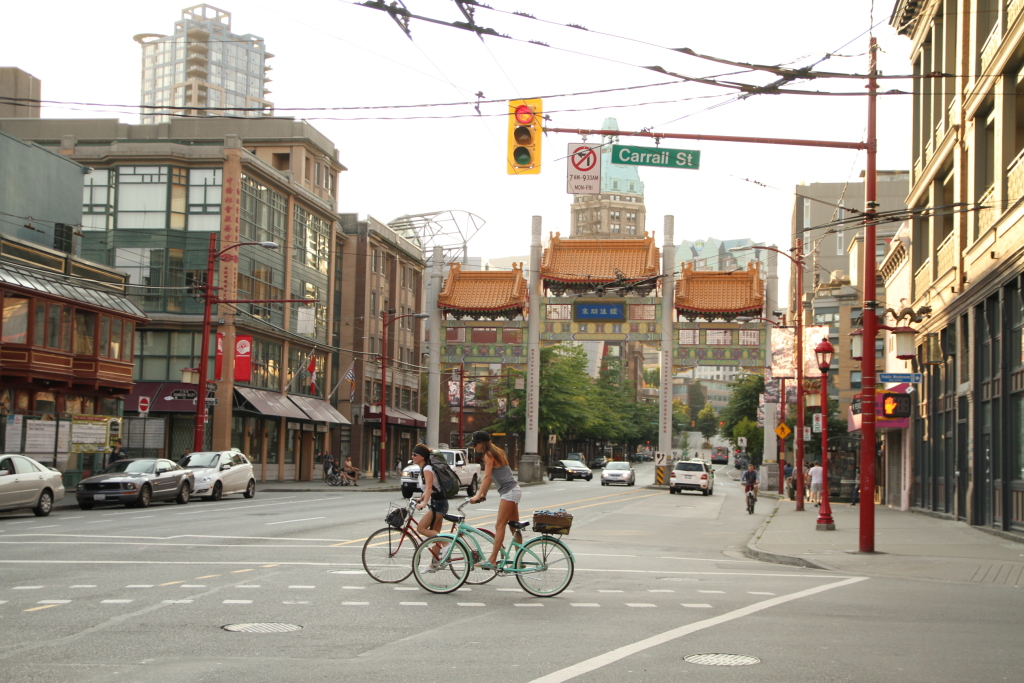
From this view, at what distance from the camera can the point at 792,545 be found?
2005cm

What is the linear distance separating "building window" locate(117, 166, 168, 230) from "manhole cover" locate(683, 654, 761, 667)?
43.9 m

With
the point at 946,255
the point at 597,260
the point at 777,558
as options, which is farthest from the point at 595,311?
the point at 777,558

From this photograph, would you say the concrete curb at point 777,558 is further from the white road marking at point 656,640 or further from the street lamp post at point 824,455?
the street lamp post at point 824,455

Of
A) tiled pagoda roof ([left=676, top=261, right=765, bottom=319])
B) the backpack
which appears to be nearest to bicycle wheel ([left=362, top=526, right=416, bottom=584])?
the backpack

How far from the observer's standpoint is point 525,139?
47.6 ft

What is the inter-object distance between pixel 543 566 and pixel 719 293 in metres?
47.6

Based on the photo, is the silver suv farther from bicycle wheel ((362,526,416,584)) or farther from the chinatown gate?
bicycle wheel ((362,526,416,584))

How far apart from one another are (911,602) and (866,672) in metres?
4.73

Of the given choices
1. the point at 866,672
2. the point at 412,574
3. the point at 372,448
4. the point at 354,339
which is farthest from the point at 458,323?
the point at 866,672

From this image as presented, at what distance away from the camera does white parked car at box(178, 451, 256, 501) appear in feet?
106

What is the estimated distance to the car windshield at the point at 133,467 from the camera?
29.4m

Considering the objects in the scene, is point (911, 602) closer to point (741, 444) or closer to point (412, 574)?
point (412, 574)

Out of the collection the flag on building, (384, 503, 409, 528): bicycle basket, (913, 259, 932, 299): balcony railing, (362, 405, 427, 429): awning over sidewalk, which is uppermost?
(913, 259, 932, 299): balcony railing

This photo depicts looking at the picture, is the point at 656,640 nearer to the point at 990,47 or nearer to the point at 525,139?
the point at 525,139
